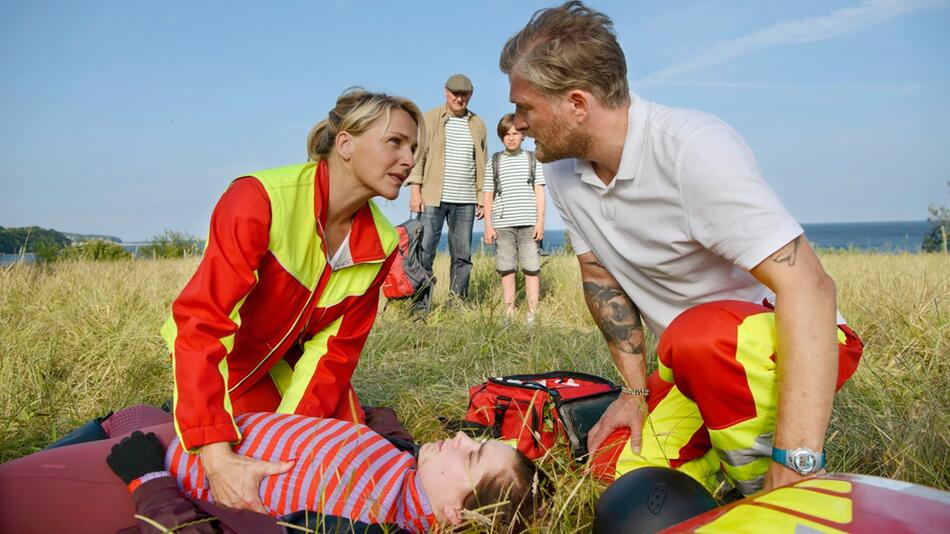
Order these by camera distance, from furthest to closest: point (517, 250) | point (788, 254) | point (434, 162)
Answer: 1. point (517, 250)
2. point (434, 162)
3. point (788, 254)

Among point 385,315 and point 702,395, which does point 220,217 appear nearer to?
point 702,395

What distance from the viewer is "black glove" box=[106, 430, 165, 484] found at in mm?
2213

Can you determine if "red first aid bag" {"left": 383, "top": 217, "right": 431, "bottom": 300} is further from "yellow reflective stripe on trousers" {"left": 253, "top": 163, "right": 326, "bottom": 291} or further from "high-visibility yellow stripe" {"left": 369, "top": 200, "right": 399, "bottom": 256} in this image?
"yellow reflective stripe on trousers" {"left": 253, "top": 163, "right": 326, "bottom": 291}

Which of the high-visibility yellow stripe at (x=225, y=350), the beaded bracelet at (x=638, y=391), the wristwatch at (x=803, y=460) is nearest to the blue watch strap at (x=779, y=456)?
the wristwatch at (x=803, y=460)

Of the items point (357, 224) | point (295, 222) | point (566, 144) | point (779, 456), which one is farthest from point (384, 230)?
point (779, 456)

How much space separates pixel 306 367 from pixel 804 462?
1974 mm

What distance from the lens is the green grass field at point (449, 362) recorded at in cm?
296

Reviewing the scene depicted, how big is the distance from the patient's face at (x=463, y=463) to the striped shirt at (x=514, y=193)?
16.7 ft

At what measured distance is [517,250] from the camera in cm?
750

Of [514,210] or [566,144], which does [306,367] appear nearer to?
[566,144]

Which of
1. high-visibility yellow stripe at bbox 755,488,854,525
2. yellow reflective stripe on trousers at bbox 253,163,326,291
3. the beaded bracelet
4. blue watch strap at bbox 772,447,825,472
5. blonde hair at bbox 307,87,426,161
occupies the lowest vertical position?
the beaded bracelet

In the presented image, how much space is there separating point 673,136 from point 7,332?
15.6 feet

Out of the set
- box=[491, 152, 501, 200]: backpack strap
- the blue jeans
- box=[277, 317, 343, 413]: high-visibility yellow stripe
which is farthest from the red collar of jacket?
box=[491, 152, 501, 200]: backpack strap

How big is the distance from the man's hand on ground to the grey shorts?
14.2ft
